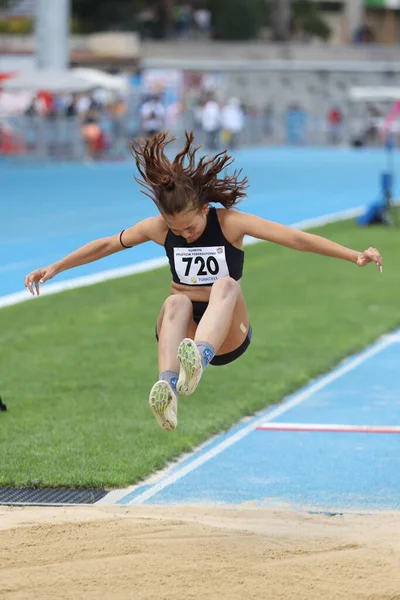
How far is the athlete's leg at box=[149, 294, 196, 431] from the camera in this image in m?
6.35

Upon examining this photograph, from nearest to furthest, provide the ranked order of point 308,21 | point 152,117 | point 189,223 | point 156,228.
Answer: point 189,223, point 156,228, point 152,117, point 308,21

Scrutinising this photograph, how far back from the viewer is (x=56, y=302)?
1527cm

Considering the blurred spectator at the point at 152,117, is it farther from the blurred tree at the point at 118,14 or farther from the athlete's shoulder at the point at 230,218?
the athlete's shoulder at the point at 230,218

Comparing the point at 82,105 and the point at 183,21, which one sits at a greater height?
the point at 183,21

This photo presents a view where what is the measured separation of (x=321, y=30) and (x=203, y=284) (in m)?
71.5

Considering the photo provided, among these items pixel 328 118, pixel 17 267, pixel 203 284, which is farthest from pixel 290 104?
pixel 203 284

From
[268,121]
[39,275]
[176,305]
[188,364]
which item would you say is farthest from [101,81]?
[188,364]

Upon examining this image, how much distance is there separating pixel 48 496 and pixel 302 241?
212cm

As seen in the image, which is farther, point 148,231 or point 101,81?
point 101,81

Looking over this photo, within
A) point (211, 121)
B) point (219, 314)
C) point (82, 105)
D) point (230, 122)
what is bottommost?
point (230, 122)

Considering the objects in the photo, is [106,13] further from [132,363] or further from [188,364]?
[188,364]

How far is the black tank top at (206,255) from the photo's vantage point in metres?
6.86

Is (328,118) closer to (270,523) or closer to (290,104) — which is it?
(290,104)

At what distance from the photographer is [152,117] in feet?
142
